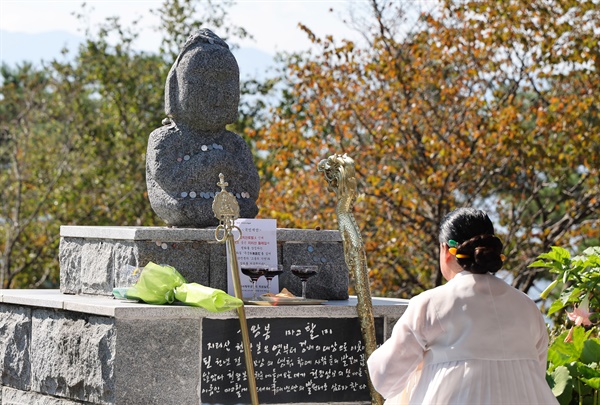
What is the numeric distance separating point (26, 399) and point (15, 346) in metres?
0.33

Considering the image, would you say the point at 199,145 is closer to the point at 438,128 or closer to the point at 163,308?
the point at 163,308

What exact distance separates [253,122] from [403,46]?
3.26 meters

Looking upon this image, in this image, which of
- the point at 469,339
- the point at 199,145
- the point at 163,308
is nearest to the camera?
the point at 469,339

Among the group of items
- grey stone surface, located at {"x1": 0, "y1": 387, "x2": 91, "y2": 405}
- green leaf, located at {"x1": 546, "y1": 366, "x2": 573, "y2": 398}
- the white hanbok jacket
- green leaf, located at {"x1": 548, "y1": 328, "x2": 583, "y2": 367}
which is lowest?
grey stone surface, located at {"x1": 0, "y1": 387, "x2": 91, "y2": 405}

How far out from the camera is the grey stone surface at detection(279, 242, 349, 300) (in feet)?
21.5

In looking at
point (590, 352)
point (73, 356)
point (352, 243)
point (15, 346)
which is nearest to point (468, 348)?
point (590, 352)

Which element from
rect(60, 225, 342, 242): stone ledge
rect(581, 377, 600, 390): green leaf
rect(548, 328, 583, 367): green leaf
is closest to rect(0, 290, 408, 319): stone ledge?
rect(60, 225, 342, 242): stone ledge

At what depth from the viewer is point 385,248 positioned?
422 inches

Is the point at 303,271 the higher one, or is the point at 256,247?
the point at 256,247

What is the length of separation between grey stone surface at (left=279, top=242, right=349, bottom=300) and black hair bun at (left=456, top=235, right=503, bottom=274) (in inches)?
90.5

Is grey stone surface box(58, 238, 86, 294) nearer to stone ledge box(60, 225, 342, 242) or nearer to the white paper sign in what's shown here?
stone ledge box(60, 225, 342, 242)

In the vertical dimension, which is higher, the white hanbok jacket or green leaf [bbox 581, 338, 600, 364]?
the white hanbok jacket

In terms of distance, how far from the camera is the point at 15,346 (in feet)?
21.3

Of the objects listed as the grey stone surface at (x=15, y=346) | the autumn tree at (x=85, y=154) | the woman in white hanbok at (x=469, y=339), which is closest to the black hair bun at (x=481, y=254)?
the woman in white hanbok at (x=469, y=339)
